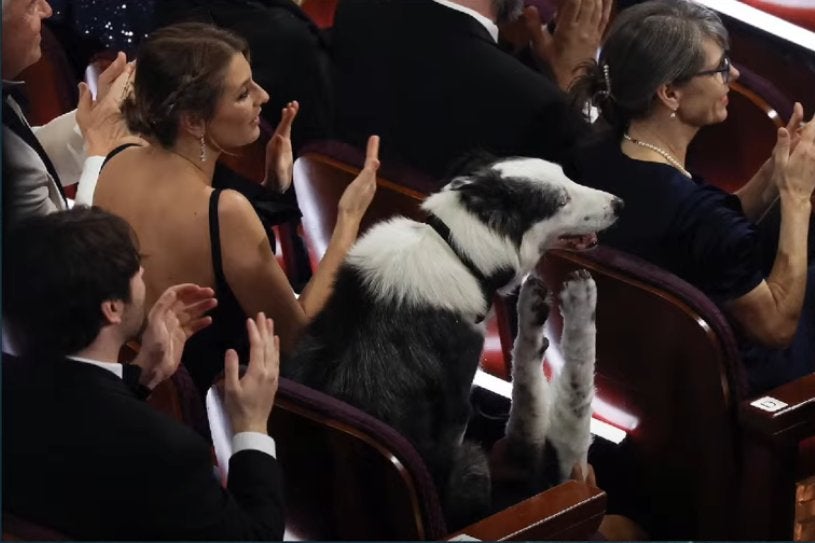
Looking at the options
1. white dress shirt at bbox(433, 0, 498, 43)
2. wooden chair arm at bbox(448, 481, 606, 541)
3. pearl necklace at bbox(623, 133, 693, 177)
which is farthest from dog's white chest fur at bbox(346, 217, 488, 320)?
white dress shirt at bbox(433, 0, 498, 43)

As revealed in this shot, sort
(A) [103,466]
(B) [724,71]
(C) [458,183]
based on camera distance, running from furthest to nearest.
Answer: (B) [724,71], (C) [458,183], (A) [103,466]

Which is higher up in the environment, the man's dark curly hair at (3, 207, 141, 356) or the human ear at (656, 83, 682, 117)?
the human ear at (656, 83, 682, 117)

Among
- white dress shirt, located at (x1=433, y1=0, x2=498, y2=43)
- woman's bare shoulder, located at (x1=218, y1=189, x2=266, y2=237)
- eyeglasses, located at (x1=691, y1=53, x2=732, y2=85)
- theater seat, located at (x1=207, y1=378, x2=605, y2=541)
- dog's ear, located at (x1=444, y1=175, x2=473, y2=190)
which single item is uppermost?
eyeglasses, located at (x1=691, y1=53, x2=732, y2=85)

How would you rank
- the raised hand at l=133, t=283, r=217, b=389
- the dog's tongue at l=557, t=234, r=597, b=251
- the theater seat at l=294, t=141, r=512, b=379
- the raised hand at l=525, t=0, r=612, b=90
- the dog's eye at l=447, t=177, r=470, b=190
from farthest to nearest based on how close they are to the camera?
the raised hand at l=525, t=0, r=612, b=90 → the theater seat at l=294, t=141, r=512, b=379 → the dog's tongue at l=557, t=234, r=597, b=251 → the dog's eye at l=447, t=177, r=470, b=190 → the raised hand at l=133, t=283, r=217, b=389

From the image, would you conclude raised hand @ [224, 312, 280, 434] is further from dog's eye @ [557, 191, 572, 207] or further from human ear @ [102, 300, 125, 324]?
dog's eye @ [557, 191, 572, 207]

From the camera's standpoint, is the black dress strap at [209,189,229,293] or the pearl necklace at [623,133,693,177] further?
the pearl necklace at [623,133,693,177]

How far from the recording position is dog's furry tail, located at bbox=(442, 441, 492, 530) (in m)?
2.72

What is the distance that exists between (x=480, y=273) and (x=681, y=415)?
19.4 inches

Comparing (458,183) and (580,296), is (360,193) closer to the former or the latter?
(458,183)

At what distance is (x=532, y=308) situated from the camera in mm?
2732

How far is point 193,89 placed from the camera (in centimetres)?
265

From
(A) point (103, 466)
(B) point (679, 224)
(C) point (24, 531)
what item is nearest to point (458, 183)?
(B) point (679, 224)

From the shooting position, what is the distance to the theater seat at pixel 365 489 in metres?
2.44

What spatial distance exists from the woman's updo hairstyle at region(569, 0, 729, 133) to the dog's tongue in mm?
310
